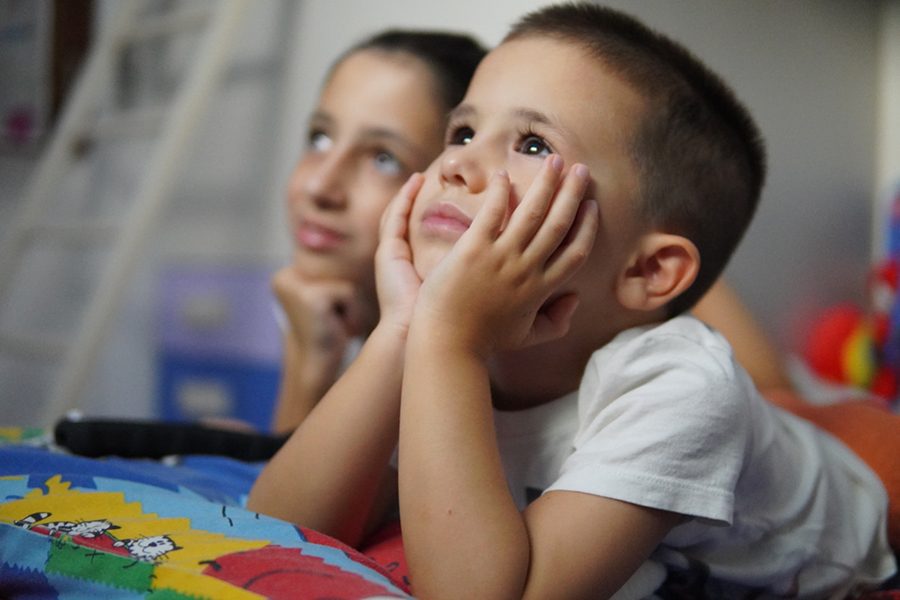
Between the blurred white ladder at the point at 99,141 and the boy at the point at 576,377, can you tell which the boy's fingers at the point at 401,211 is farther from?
the blurred white ladder at the point at 99,141

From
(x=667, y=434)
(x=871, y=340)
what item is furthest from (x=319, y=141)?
(x=871, y=340)

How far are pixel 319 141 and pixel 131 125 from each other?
3.16 ft

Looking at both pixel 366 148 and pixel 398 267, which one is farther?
pixel 366 148

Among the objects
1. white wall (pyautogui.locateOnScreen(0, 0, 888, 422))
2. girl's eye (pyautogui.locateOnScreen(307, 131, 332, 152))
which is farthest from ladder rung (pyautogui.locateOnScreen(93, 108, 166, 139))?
girl's eye (pyautogui.locateOnScreen(307, 131, 332, 152))

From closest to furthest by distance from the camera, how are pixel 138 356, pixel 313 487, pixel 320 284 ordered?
pixel 313 487 → pixel 320 284 → pixel 138 356

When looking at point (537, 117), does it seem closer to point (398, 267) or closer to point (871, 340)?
point (398, 267)

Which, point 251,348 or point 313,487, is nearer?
point 313,487

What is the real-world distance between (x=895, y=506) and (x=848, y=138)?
114cm

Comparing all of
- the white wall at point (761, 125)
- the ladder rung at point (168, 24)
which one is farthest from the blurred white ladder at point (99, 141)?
the white wall at point (761, 125)

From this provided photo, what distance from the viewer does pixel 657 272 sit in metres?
0.75

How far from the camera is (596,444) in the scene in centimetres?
61

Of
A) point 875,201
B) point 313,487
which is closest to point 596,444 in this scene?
point 313,487

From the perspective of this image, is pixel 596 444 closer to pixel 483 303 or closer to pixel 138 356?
pixel 483 303

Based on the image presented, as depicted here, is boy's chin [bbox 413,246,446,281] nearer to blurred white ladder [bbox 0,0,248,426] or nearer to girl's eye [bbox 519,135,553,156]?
girl's eye [bbox 519,135,553,156]
